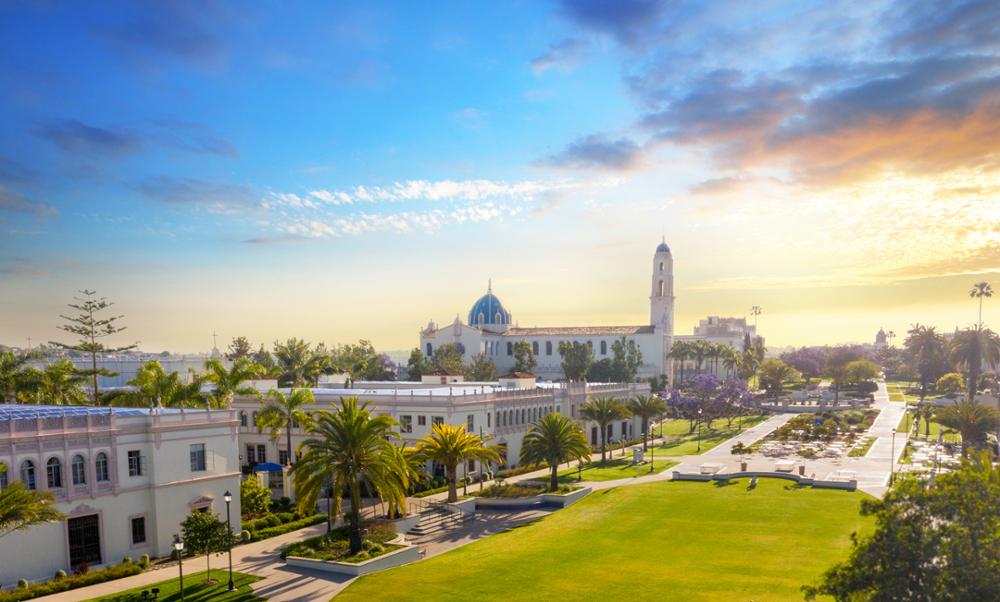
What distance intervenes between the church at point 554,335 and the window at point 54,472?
333 feet

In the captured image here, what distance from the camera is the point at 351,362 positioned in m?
121

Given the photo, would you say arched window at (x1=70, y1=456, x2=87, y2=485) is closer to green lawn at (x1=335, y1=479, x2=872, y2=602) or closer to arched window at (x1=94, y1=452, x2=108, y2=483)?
arched window at (x1=94, y1=452, x2=108, y2=483)

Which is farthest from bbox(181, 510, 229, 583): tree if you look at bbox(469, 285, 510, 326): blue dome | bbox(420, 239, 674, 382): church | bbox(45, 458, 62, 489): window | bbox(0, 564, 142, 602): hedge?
bbox(469, 285, 510, 326): blue dome

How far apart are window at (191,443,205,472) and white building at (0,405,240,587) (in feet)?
0.18

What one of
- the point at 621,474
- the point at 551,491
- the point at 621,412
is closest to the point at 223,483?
the point at 551,491

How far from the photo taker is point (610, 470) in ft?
196

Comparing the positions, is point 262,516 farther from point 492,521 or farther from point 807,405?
point 807,405

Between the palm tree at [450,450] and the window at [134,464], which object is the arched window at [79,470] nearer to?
the window at [134,464]

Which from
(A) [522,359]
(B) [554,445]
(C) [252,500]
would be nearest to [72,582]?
(C) [252,500]

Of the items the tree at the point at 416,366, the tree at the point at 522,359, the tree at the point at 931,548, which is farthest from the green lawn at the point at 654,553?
the tree at the point at 416,366

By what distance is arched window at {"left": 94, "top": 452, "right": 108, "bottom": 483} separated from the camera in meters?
31.9

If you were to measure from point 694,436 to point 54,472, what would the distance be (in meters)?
69.5

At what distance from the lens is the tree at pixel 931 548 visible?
15.2 meters

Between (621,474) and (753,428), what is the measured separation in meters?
37.0
